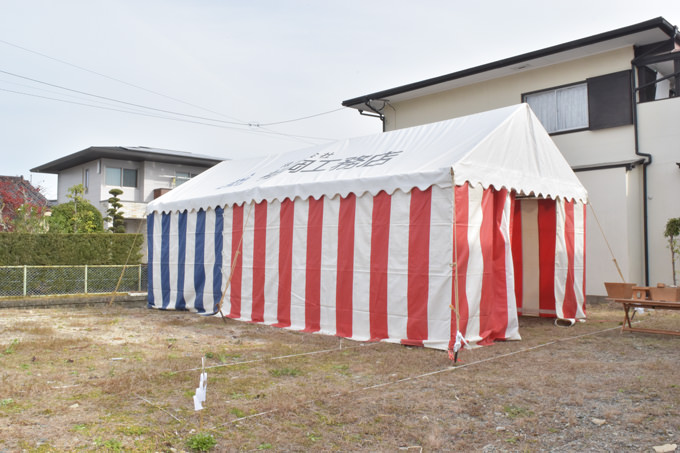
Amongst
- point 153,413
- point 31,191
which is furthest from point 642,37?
point 31,191

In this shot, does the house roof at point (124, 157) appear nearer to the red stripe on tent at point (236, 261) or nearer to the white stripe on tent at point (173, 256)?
the white stripe on tent at point (173, 256)

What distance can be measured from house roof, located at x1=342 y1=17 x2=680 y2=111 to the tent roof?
3.80 metres

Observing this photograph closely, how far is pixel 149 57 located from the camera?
1312 cm

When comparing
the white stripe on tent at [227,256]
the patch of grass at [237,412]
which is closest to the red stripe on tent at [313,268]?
the white stripe on tent at [227,256]

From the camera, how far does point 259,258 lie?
326 inches

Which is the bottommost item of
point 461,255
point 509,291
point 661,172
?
point 509,291

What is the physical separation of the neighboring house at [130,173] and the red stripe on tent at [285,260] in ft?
52.9

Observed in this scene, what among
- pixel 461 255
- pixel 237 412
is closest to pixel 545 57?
pixel 461 255

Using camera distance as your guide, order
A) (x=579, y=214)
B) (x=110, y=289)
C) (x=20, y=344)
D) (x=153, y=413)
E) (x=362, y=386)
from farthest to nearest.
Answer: (x=110, y=289) → (x=579, y=214) → (x=20, y=344) → (x=362, y=386) → (x=153, y=413)

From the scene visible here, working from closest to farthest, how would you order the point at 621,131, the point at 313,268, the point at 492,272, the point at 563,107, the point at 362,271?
the point at 492,272
the point at 362,271
the point at 313,268
the point at 621,131
the point at 563,107

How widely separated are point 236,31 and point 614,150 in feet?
24.5

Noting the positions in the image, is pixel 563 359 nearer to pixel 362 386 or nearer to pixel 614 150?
pixel 362 386

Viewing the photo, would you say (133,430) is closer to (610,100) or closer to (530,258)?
(530,258)

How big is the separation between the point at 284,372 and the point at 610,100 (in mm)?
8806
